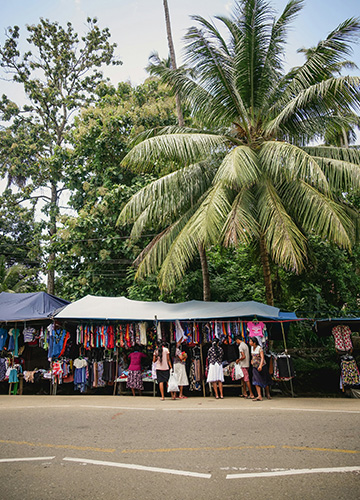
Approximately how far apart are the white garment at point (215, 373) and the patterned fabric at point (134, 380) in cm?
219

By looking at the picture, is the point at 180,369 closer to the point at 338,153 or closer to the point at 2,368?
the point at 2,368

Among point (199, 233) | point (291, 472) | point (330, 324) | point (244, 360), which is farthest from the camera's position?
point (330, 324)

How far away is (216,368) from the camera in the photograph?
11.3 meters

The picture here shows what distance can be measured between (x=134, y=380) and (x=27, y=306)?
4.38 metres

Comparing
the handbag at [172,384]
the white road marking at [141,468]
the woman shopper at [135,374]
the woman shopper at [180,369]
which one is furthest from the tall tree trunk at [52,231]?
the white road marking at [141,468]

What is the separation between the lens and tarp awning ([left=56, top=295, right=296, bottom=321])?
11.7 metres

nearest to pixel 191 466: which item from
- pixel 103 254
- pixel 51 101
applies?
pixel 103 254

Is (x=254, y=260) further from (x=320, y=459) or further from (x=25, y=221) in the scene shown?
(x=25, y=221)

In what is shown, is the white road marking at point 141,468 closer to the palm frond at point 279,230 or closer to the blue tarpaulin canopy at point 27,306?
the palm frond at point 279,230

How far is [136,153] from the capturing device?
12.1 meters

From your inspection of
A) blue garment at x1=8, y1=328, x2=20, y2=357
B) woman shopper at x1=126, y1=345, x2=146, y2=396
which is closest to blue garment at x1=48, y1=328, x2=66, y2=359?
blue garment at x1=8, y1=328, x2=20, y2=357

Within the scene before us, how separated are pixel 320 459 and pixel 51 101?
1081 inches

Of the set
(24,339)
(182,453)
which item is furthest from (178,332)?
(182,453)

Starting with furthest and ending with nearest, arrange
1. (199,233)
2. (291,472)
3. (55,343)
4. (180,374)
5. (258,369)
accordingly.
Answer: (55,343), (180,374), (258,369), (199,233), (291,472)
